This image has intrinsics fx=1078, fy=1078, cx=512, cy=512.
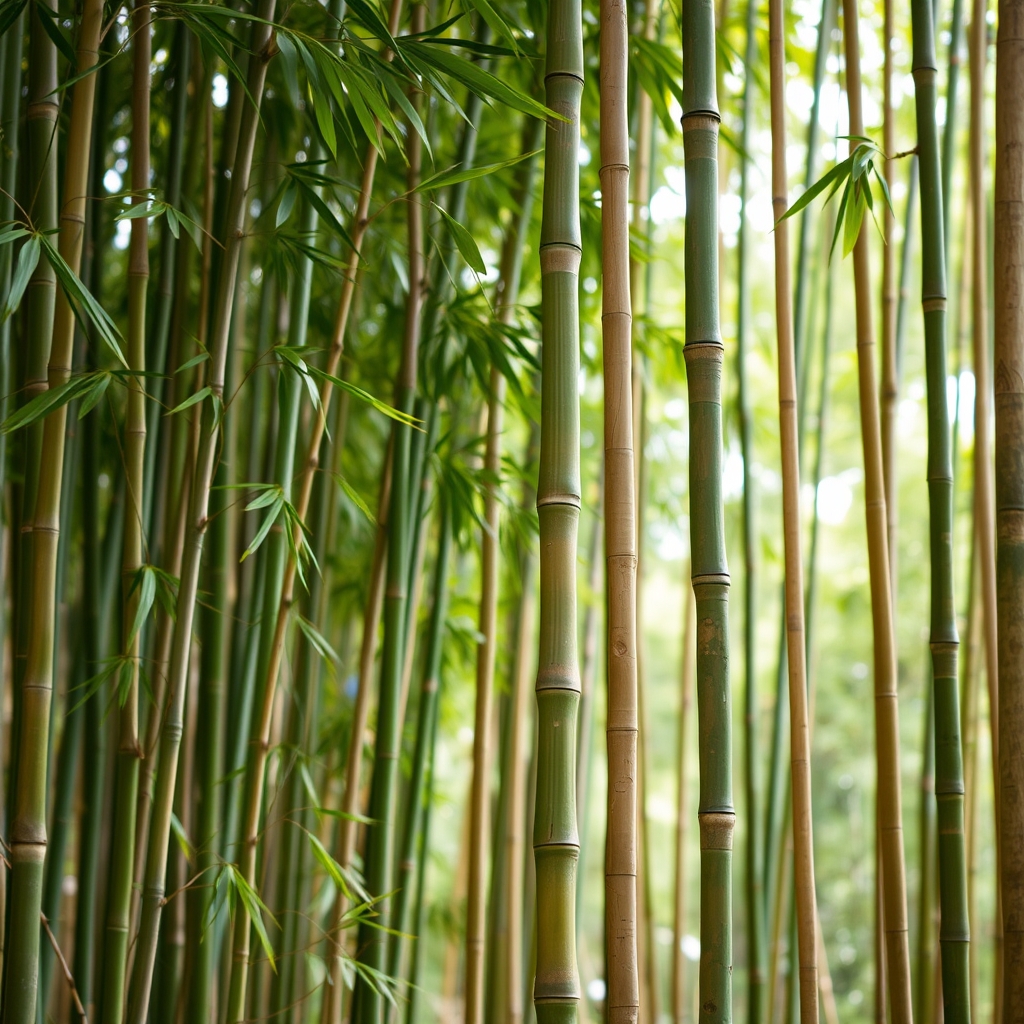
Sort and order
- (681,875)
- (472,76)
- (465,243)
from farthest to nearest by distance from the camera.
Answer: (681,875) → (465,243) → (472,76)

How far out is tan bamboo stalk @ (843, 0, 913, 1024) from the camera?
4.55 ft

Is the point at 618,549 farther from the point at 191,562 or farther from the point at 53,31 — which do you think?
the point at 53,31

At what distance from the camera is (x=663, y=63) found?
1734 mm

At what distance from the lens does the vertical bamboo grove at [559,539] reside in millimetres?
1032

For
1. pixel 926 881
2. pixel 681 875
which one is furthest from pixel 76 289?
pixel 926 881

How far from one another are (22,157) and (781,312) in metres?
1.14

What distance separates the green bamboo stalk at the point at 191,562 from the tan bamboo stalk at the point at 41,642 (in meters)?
0.13

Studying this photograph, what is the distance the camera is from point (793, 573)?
4.74 feet

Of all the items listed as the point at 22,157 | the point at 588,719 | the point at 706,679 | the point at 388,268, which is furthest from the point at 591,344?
the point at 706,679

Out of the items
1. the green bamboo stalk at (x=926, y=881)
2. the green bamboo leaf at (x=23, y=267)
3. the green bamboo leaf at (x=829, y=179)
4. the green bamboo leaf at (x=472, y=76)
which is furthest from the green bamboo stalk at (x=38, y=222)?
the green bamboo stalk at (x=926, y=881)

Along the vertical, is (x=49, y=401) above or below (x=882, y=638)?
above

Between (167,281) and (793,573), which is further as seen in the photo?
(167,281)

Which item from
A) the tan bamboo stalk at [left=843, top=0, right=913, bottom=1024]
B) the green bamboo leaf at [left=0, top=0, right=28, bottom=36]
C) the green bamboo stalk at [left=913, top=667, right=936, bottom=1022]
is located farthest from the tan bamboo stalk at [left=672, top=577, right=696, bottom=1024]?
the green bamboo leaf at [left=0, top=0, right=28, bottom=36]

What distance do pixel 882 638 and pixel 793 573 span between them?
15 centimetres
